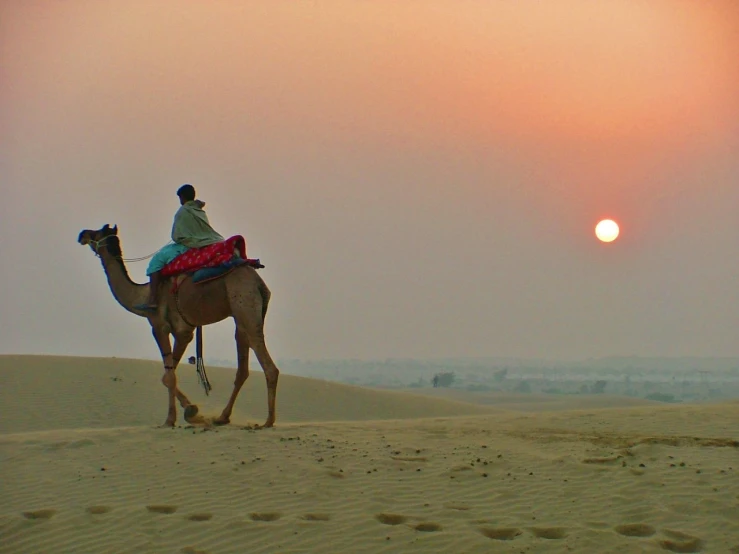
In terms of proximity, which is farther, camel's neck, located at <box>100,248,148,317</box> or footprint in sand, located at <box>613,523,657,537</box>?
camel's neck, located at <box>100,248,148,317</box>

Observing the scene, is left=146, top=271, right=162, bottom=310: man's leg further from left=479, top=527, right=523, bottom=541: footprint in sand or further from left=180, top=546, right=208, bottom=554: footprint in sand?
left=479, top=527, right=523, bottom=541: footprint in sand

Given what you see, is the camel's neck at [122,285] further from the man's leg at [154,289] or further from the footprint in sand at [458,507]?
A: the footprint in sand at [458,507]

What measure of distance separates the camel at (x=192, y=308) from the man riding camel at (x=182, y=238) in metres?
0.14

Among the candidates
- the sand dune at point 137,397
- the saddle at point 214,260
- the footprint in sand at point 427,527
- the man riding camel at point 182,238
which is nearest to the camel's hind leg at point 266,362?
the saddle at point 214,260

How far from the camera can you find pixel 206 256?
1195cm

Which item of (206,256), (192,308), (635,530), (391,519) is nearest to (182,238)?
(206,256)

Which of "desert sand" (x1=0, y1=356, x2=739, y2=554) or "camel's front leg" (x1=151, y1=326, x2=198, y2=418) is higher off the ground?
"camel's front leg" (x1=151, y1=326, x2=198, y2=418)

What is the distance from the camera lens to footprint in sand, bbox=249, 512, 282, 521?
7672mm

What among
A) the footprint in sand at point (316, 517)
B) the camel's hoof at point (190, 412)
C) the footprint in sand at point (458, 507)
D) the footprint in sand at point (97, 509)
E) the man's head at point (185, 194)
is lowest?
the footprint in sand at point (97, 509)

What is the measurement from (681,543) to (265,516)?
11.6ft

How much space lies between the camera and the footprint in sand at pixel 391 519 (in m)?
7.54

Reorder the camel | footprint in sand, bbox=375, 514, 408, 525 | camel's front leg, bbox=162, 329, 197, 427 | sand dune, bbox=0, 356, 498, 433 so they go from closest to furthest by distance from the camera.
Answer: footprint in sand, bbox=375, 514, 408, 525
the camel
camel's front leg, bbox=162, 329, 197, 427
sand dune, bbox=0, 356, 498, 433

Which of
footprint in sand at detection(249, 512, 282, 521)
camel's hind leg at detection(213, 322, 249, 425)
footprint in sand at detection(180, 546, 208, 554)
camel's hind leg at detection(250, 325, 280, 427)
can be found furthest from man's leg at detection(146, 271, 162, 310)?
footprint in sand at detection(180, 546, 208, 554)

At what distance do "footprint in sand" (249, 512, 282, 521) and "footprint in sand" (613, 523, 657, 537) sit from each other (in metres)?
2.94
